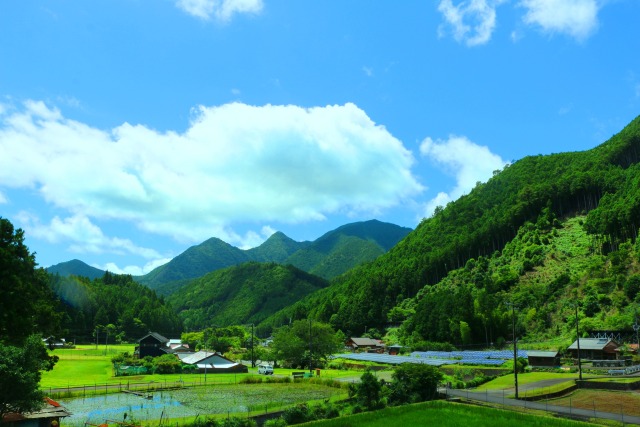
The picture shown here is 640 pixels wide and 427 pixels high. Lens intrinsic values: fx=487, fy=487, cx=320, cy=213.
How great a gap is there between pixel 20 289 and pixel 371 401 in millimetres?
24985

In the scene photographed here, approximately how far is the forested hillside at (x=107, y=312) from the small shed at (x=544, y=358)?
4654 inches

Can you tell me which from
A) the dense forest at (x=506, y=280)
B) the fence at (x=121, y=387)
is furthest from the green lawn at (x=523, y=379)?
the dense forest at (x=506, y=280)

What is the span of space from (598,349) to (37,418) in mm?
67257

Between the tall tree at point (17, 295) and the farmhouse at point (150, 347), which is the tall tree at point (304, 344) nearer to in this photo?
the farmhouse at point (150, 347)

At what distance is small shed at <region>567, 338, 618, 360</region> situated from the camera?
66.4 m

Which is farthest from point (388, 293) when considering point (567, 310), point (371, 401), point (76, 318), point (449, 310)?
point (371, 401)

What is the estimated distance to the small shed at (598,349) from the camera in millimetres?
66438

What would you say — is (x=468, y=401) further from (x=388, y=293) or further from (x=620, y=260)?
(x=388, y=293)

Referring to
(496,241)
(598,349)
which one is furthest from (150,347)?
(496,241)

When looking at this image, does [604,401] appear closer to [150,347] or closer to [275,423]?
[275,423]

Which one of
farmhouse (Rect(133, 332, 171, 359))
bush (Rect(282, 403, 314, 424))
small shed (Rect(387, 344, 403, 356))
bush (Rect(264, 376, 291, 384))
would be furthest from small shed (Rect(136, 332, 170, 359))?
bush (Rect(282, 403, 314, 424))

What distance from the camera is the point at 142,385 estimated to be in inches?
2084

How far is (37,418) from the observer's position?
2603 cm

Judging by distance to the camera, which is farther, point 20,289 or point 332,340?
point 332,340
